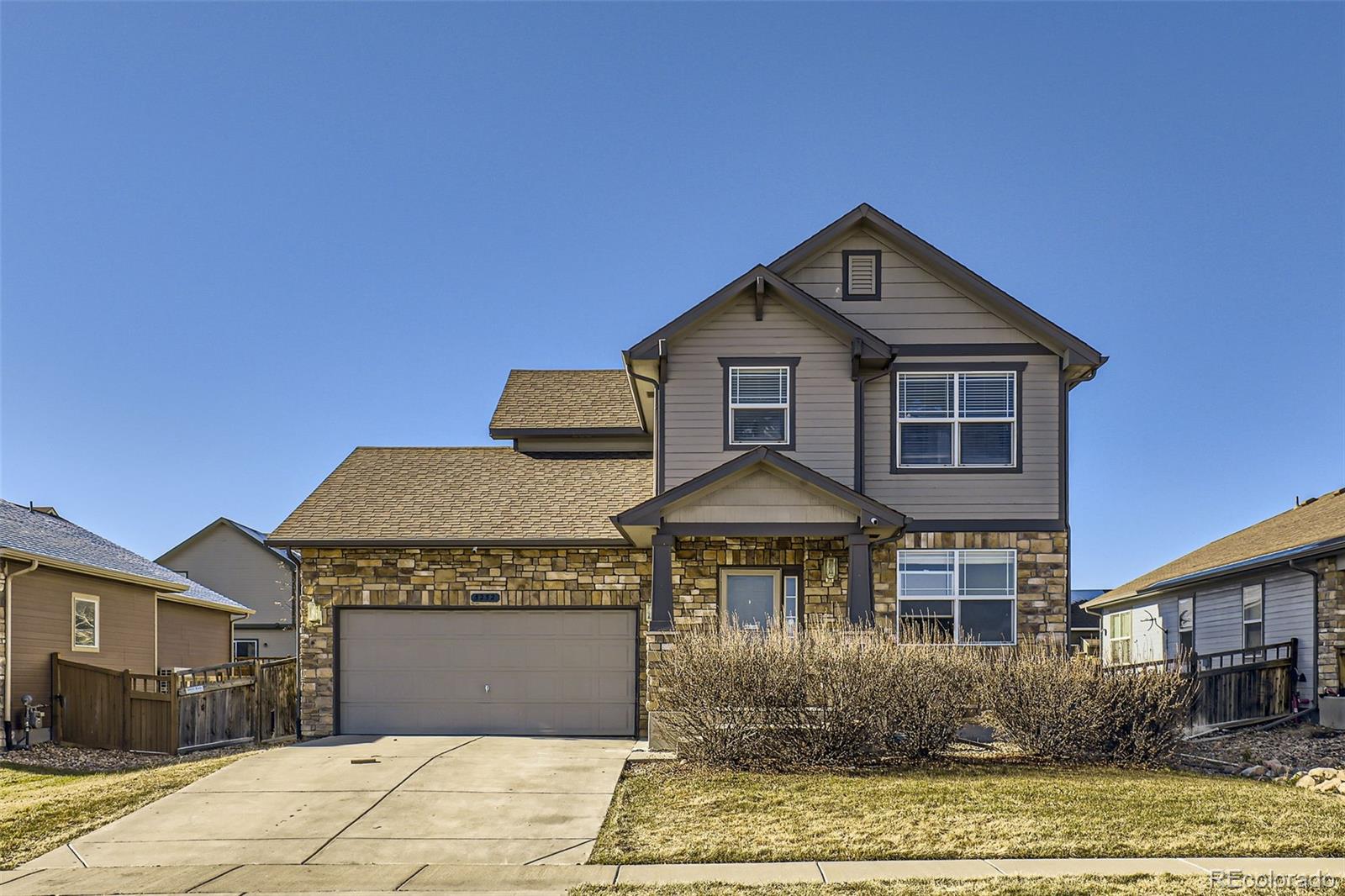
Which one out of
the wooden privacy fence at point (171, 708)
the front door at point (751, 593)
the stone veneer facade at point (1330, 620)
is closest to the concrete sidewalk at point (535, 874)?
the wooden privacy fence at point (171, 708)

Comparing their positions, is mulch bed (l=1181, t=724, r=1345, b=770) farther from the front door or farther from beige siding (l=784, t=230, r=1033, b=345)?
beige siding (l=784, t=230, r=1033, b=345)

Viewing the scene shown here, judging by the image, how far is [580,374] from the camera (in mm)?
21875

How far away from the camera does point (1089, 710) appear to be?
13188 millimetres

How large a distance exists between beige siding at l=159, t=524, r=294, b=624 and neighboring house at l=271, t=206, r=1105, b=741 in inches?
772

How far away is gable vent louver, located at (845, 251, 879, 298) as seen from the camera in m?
17.6

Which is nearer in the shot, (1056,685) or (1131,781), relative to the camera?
(1131,781)

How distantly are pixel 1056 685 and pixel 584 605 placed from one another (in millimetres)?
6855

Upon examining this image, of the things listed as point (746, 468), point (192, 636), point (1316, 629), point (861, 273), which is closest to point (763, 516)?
point (746, 468)

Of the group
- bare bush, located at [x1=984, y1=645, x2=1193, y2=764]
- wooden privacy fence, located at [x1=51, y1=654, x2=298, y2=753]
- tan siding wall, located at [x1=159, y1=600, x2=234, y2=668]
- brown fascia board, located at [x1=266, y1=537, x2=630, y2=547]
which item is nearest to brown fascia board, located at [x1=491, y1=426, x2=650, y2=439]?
brown fascia board, located at [x1=266, y1=537, x2=630, y2=547]

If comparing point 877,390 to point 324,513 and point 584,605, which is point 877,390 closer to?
point 584,605

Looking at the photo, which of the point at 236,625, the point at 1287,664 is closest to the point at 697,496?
the point at 1287,664

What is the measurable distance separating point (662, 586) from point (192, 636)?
50.6ft

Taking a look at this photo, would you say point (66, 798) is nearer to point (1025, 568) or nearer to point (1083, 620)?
point (1025, 568)

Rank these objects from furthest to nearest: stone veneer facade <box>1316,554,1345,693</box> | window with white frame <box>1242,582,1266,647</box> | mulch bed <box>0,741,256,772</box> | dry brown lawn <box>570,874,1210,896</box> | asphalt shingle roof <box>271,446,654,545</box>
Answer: window with white frame <box>1242,582,1266,647</box> → stone veneer facade <box>1316,554,1345,693</box> → asphalt shingle roof <box>271,446,654,545</box> → mulch bed <box>0,741,256,772</box> → dry brown lawn <box>570,874,1210,896</box>
